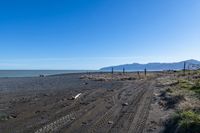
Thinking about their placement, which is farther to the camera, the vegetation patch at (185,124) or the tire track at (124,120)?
the tire track at (124,120)

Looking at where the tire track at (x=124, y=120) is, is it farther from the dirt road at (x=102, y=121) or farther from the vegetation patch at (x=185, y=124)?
the vegetation patch at (x=185, y=124)

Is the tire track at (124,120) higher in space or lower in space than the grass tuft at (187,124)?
lower

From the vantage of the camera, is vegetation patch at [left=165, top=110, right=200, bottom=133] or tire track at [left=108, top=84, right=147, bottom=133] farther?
tire track at [left=108, top=84, right=147, bottom=133]

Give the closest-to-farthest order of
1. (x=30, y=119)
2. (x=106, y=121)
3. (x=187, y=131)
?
(x=187, y=131), (x=106, y=121), (x=30, y=119)

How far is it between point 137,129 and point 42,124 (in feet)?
13.5

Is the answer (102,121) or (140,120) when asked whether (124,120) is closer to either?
(140,120)

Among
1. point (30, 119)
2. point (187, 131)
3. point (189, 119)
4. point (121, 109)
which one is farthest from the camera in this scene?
point (121, 109)

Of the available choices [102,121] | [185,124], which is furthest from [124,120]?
[185,124]

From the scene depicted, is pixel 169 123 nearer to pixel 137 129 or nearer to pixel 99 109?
pixel 137 129

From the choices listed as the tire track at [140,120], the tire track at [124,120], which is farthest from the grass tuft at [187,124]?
the tire track at [124,120]

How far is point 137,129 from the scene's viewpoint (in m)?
10.6

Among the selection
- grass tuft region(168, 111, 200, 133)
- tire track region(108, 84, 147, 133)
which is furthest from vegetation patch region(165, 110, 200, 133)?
tire track region(108, 84, 147, 133)

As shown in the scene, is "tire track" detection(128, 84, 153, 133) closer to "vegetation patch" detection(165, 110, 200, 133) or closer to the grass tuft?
"vegetation patch" detection(165, 110, 200, 133)

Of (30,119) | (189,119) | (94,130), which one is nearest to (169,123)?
(189,119)
